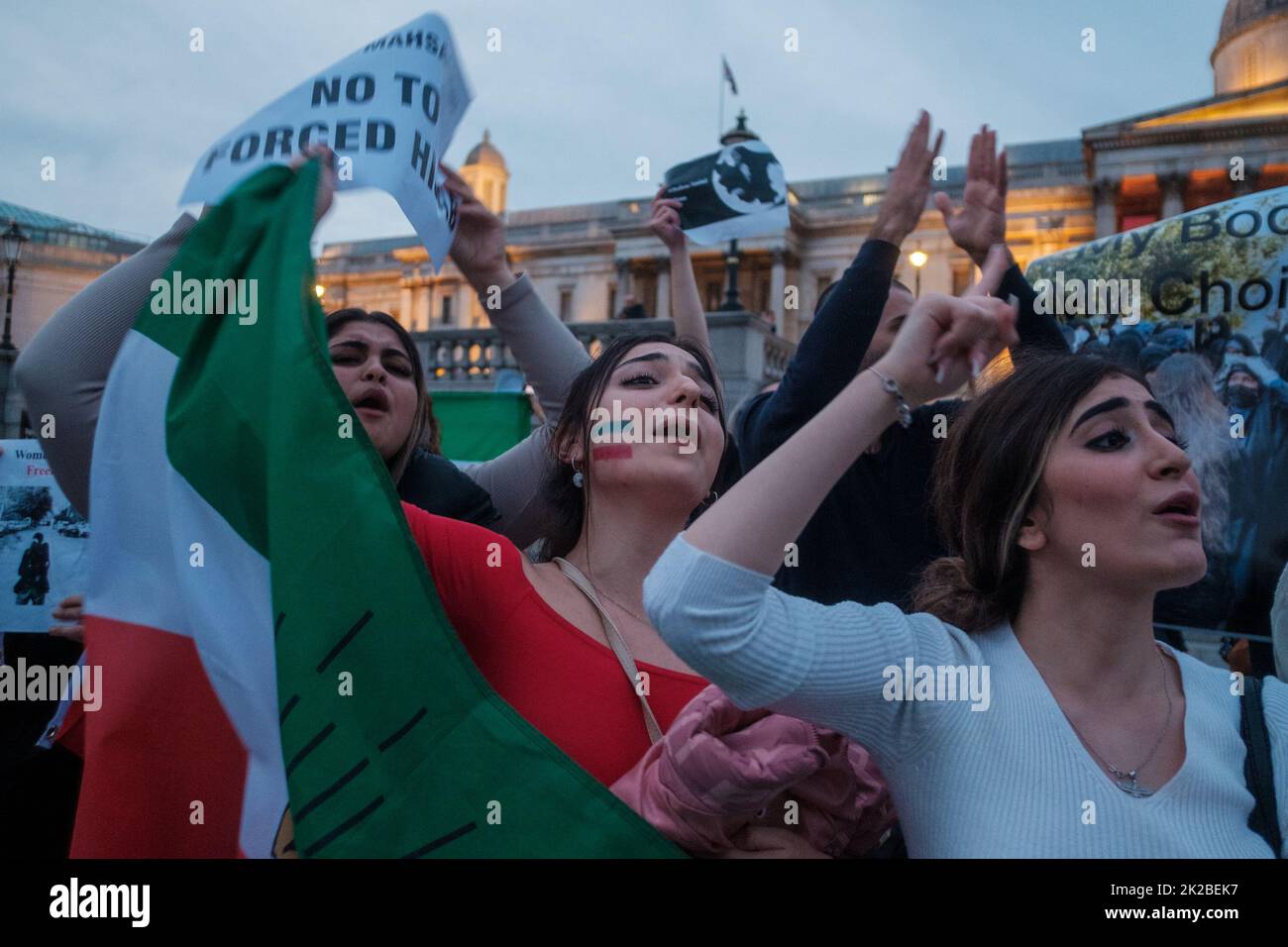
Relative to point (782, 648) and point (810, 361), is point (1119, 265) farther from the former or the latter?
point (782, 648)

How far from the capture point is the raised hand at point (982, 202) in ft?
9.65

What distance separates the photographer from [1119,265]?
12.5 feet

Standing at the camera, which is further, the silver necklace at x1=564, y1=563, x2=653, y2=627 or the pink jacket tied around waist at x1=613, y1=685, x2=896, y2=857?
the silver necklace at x1=564, y1=563, x2=653, y2=627

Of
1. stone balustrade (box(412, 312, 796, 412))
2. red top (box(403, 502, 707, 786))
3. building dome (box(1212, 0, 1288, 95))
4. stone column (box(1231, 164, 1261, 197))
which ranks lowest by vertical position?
red top (box(403, 502, 707, 786))

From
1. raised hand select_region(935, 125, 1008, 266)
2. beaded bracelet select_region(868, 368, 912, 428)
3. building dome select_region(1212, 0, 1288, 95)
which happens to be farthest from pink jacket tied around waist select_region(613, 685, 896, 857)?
building dome select_region(1212, 0, 1288, 95)

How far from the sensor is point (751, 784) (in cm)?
160

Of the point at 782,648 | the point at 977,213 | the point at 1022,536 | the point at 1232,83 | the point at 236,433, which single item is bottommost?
A: the point at 782,648

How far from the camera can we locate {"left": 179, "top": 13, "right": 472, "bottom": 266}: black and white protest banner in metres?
2.58

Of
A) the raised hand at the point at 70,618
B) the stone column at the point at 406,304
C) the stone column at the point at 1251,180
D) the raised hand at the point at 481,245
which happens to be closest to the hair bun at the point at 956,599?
the raised hand at the point at 481,245

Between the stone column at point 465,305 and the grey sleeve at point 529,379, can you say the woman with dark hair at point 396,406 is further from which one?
the stone column at point 465,305

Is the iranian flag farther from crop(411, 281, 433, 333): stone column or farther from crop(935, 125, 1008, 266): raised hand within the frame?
crop(411, 281, 433, 333): stone column

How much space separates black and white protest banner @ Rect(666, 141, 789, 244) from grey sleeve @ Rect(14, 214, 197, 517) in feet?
8.63
